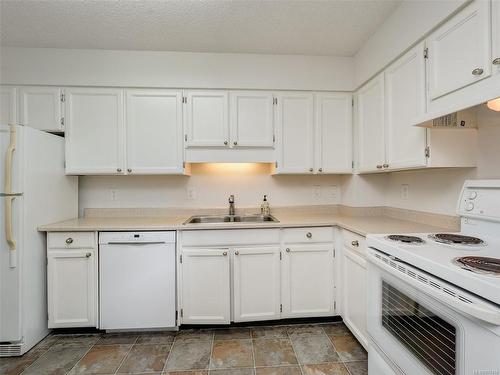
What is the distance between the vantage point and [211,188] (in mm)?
2613

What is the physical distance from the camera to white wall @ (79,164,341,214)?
8.27 feet

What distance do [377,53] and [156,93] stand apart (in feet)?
6.26

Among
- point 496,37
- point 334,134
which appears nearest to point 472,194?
point 496,37

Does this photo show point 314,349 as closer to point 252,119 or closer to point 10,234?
point 252,119

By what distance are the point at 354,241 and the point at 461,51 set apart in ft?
4.13

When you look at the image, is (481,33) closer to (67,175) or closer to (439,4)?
(439,4)

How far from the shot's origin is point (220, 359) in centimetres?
170

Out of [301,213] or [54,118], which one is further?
[301,213]

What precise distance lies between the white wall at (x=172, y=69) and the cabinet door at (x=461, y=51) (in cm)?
101

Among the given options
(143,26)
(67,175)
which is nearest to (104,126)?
(67,175)

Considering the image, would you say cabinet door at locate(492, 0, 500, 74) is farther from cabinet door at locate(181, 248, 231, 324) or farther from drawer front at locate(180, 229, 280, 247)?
cabinet door at locate(181, 248, 231, 324)

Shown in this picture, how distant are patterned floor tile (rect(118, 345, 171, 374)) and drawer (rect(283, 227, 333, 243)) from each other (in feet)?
4.02

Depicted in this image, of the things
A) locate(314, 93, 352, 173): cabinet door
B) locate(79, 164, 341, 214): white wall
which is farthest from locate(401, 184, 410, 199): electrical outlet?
locate(79, 164, 341, 214): white wall

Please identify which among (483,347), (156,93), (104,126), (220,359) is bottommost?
(220,359)
